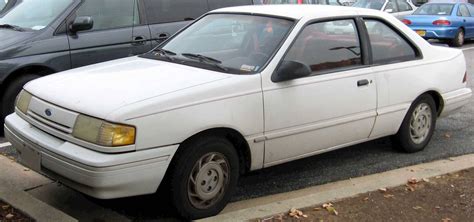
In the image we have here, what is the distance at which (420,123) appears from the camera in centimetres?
569

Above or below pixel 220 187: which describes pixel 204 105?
above

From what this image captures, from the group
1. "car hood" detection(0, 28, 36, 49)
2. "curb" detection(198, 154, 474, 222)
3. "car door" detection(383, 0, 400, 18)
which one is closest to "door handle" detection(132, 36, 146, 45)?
"car hood" detection(0, 28, 36, 49)

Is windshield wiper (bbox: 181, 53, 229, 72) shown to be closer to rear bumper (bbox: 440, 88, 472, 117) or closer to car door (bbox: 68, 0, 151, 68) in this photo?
car door (bbox: 68, 0, 151, 68)

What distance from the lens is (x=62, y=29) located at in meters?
6.44

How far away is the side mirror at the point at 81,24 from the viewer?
635 cm

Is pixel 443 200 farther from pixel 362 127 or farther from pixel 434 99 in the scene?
pixel 434 99

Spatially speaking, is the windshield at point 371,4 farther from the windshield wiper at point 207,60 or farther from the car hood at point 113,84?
the car hood at point 113,84

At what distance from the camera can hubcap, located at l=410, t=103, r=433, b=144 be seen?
5.59 m

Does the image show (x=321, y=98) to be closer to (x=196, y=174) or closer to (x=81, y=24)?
(x=196, y=174)

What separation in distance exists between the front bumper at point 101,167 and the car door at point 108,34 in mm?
2751

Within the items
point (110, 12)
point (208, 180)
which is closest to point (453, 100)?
point (208, 180)

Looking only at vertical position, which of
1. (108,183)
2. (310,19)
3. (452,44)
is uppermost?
(310,19)

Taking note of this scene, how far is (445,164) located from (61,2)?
4.52 metres

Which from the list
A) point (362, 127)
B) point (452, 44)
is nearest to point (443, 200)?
point (362, 127)
